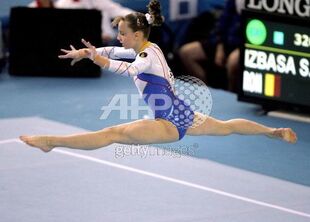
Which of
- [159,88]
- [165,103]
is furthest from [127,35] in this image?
[165,103]

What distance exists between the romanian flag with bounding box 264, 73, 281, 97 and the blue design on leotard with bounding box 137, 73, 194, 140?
9.56ft

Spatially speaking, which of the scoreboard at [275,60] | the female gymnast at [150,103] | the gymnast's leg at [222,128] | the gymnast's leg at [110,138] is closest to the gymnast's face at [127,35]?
the female gymnast at [150,103]

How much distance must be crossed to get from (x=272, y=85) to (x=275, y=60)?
9.9 inches

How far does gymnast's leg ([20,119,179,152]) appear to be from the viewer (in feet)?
25.2

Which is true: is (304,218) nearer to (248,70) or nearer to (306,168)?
(306,168)

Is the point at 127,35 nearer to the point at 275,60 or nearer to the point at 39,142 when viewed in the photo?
the point at 39,142

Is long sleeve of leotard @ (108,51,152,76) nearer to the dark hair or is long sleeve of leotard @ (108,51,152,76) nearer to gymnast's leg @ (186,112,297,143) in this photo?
the dark hair

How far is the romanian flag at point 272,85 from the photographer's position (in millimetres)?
10703

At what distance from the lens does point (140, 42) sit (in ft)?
25.5

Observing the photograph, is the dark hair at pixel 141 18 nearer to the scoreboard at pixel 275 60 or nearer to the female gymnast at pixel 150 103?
the female gymnast at pixel 150 103

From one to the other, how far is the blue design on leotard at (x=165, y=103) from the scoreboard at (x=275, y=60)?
2799mm

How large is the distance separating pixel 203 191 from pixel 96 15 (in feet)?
12.3

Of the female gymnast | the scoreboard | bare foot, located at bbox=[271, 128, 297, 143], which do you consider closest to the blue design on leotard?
the female gymnast

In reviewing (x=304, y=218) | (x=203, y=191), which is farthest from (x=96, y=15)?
(x=304, y=218)
